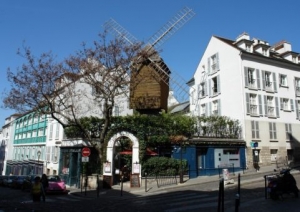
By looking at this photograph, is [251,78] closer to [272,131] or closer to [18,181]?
[272,131]

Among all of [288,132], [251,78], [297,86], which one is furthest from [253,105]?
[297,86]

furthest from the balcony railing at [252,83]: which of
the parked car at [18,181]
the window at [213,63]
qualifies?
the parked car at [18,181]

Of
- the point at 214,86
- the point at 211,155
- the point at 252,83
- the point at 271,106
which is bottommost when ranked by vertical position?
the point at 211,155

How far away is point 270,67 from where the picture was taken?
111ft

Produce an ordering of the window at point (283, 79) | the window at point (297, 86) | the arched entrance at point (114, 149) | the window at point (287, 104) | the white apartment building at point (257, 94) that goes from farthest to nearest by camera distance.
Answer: the window at point (297, 86) → the window at point (283, 79) → the window at point (287, 104) → the white apartment building at point (257, 94) → the arched entrance at point (114, 149)

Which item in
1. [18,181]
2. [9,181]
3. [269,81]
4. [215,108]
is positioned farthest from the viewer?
[215,108]

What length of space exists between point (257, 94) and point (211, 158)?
1014cm

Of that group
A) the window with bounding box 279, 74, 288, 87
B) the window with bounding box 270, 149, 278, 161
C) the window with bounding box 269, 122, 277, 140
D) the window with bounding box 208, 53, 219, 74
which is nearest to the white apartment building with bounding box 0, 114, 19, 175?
the window with bounding box 208, 53, 219, 74

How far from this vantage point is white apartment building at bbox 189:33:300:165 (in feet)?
102

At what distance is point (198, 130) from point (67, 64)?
533 inches

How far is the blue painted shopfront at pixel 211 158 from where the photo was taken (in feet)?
84.1

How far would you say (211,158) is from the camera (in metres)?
26.9

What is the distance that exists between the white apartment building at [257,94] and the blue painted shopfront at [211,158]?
1.69m

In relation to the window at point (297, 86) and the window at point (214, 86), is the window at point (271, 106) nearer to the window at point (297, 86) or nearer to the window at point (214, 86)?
the window at point (297, 86)
